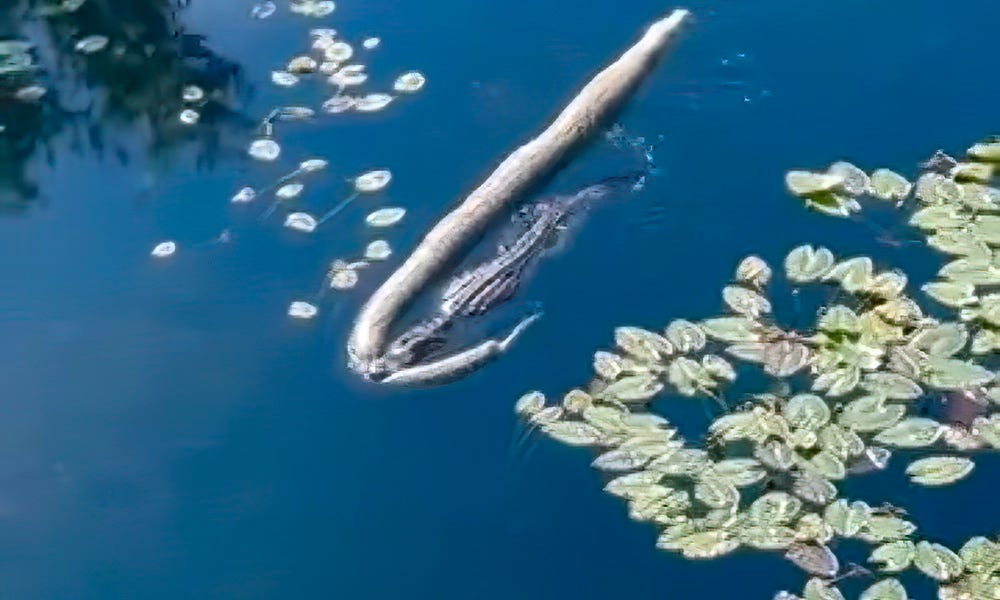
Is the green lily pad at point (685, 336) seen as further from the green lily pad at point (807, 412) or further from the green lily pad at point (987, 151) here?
the green lily pad at point (987, 151)

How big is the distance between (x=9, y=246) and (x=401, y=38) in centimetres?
105

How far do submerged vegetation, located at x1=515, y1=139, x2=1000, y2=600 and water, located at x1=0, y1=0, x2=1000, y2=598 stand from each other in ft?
0.13

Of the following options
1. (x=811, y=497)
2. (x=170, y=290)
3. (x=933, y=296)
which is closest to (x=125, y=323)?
(x=170, y=290)

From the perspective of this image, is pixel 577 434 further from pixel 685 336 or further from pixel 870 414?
pixel 870 414

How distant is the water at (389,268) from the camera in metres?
2.07

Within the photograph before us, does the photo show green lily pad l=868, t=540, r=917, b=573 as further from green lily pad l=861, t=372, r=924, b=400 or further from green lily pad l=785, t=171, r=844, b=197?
green lily pad l=785, t=171, r=844, b=197

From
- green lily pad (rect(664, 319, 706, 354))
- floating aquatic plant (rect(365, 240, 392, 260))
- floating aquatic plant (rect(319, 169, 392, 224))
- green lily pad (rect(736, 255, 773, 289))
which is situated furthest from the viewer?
floating aquatic plant (rect(319, 169, 392, 224))

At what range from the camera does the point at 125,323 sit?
250cm

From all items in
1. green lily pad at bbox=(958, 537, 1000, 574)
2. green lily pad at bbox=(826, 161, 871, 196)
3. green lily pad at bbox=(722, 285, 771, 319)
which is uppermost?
green lily pad at bbox=(826, 161, 871, 196)

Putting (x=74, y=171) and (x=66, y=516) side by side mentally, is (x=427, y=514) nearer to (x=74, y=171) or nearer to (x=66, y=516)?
(x=66, y=516)

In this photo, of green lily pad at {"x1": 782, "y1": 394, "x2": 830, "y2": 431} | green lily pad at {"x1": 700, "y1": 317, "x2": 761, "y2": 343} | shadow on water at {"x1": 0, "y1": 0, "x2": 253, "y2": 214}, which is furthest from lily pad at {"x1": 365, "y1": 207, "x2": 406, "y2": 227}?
green lily pad at {"x1": 782, "y1": 394, "x2": 830, "y2": 431}

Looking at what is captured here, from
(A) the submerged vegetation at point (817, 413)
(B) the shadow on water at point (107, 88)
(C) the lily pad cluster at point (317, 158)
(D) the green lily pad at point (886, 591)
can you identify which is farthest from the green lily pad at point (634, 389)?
(B) the shadow on water at point (107, 88)

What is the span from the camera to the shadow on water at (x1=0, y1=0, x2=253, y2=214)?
2926mm

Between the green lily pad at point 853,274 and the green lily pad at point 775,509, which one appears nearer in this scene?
the green lily pad at point 775,509
